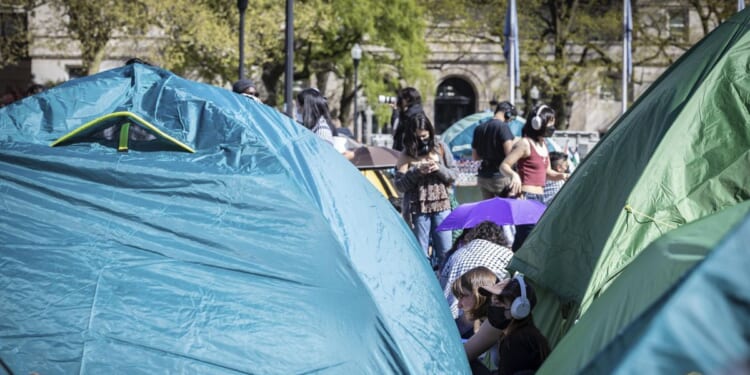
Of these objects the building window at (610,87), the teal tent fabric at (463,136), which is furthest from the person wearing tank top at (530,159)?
the building window at (610,87)

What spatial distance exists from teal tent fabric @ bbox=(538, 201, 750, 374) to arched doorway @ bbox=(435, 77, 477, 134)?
4493 cm

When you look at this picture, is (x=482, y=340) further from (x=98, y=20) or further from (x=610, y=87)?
Result: (x=610, y=87)

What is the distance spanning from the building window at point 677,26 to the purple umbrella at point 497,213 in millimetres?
29867

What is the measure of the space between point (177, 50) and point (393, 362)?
86.9 ft

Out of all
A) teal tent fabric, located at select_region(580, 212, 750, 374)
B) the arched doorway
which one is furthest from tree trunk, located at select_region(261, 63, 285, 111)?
teal tent fabric, located at select_region(580, 212, 750, 374)

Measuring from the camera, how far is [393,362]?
173 inches

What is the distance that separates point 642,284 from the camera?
281 centimetres

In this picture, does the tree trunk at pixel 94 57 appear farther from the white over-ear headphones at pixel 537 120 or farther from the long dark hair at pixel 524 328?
the long dark hair at pixel 524 328

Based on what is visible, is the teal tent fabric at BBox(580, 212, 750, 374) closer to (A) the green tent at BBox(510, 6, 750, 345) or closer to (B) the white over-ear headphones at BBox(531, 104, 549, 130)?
(A) the green tent at BBox(510, 6, 750, 345)

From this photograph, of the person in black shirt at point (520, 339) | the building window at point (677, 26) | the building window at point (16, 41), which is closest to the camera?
the person in black shirt at point (520, 339)

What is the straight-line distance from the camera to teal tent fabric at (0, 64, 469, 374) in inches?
165

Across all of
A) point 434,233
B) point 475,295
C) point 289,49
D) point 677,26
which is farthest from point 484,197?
point 677,26

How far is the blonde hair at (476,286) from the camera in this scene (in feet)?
18.7

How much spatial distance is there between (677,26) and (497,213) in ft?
113
